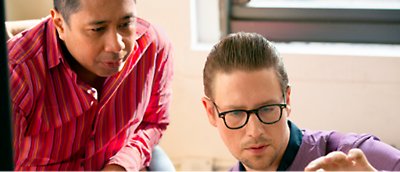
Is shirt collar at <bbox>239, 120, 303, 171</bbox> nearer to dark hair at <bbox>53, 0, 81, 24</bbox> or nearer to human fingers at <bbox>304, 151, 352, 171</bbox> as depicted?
human fingers at <bbox>304, 151, 352, 171</bbox>

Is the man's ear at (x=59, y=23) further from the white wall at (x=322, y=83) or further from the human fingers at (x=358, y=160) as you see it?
the human fingers at (x=358, y=160)

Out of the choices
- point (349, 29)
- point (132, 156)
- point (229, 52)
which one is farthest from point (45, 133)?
point (349, 29)

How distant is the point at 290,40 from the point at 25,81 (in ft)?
4.03

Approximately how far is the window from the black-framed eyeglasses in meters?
1.34

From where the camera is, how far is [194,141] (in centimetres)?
245

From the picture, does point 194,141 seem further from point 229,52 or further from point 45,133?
point 229,52

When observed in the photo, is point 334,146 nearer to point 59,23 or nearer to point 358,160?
point 358,160

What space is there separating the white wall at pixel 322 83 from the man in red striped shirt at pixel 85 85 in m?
0.53

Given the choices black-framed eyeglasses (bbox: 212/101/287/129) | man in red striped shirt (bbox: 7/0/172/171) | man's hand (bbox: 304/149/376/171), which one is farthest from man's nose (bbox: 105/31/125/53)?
man's hand (bbox: 304/149/376/171)

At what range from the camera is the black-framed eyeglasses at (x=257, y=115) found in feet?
3.64

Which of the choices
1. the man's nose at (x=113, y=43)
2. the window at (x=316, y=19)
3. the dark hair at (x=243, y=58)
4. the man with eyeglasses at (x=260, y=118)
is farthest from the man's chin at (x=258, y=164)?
the window at (x=316, y=19)

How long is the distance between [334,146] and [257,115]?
171 mm

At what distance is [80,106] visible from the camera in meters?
1.59

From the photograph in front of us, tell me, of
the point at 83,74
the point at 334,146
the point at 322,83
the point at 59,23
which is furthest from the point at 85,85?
the point at 322,83
